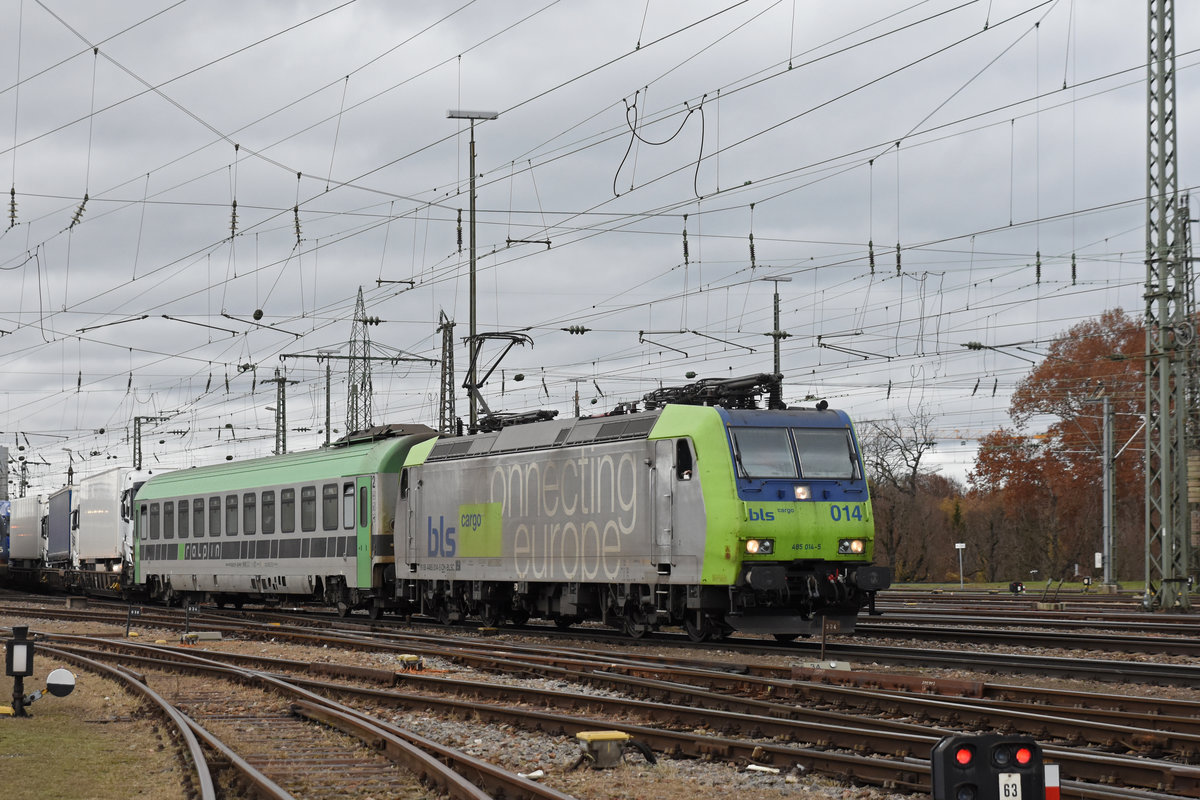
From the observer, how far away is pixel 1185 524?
1147 inches

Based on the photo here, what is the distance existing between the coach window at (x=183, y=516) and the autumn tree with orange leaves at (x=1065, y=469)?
37.6 metres

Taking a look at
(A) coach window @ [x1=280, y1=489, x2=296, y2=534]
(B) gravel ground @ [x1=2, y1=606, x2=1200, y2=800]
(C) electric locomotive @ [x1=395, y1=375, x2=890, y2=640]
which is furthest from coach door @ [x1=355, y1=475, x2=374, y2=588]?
(B) gravel ground @ [x1=2, y1=606, x2=1200, y2=800]

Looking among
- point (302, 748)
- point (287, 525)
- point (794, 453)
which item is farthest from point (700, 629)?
point (287, 525)

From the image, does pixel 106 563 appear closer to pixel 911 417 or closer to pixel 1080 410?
pixel 1080 410

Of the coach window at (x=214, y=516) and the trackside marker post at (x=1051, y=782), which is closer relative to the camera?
the trackside marker post at (x=1051, y=782)

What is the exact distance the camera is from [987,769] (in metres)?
5.20

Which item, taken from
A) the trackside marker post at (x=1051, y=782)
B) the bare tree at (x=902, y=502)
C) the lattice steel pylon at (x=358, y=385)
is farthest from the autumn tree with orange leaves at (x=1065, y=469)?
the trackside marker post at (x=1051, y=782)

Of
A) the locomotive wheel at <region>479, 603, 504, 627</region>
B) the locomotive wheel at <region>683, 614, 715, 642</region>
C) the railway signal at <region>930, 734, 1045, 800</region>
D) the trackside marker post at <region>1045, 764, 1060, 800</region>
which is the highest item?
the railway signal at <region>930, 734, 1045, 800</region>

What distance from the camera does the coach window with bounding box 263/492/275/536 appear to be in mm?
34312

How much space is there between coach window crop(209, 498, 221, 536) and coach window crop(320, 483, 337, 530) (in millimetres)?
5892

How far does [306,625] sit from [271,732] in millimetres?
16664

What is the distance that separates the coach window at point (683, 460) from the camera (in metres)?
21.3

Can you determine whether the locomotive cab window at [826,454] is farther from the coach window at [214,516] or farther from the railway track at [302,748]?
the coach window at [214,516]

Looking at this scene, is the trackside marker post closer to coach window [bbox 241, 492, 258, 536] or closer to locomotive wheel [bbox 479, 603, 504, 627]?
locomotive wheel [bbox 479, 603, 504, 627]
